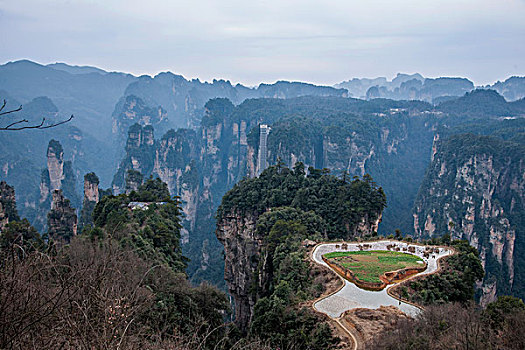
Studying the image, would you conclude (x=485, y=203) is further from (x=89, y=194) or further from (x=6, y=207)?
(x=6, y=207)

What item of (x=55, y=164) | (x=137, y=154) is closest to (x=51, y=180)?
(x=55, y=164)

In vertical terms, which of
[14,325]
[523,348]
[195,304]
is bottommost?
[195,304]

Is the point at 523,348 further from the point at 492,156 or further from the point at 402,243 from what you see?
the point at 492,156

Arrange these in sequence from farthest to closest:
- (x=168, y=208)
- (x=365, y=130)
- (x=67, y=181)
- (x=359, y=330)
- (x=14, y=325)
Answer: (x=365, y=130) < (x=67, y=181) < (x=168, y=208) < (x=359, y=330) < (x=14, y=325)

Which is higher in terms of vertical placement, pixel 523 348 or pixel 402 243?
pixel 523 348

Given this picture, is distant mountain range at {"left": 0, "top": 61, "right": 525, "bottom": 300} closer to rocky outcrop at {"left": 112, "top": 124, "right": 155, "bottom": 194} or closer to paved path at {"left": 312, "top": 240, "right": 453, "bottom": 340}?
rocky outcrop at {"left": 112, "top": 124, "right": 155, "bottom": 194}

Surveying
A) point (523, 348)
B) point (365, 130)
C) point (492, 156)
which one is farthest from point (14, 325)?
point (365, 130)

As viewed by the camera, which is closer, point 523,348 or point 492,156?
point 523,348

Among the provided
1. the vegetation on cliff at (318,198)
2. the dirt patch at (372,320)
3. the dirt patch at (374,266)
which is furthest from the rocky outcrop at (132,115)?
the dirt patch at (372,320)
